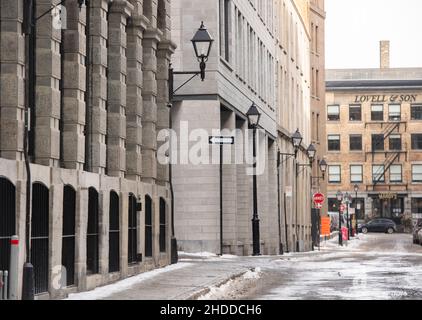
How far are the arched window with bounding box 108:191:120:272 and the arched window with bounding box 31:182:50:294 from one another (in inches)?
174

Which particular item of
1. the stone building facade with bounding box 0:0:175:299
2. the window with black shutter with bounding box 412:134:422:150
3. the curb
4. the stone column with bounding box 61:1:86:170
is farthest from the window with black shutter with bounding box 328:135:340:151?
the stone column with bounding box 61:1:86:170

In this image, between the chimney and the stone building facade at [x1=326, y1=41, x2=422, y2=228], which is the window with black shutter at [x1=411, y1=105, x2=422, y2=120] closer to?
the stone building facade at [x1=326, y1=41, x2=422, y2=228]

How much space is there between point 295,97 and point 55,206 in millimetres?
48881

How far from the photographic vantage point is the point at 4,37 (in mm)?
16047

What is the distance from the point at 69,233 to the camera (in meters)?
18.3

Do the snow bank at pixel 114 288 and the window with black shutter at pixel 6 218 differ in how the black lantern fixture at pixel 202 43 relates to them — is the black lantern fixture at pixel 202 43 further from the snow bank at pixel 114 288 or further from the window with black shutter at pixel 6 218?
the window with black shutter at pixel 6 218

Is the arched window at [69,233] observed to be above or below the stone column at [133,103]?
below

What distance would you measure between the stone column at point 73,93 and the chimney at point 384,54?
105m

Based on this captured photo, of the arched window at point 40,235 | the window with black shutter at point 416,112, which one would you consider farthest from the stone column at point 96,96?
the window with black shutter at point 416,112

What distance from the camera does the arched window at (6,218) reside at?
15109 mm

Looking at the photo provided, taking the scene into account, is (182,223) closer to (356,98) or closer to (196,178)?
(196,178)

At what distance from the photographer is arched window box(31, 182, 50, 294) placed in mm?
16484

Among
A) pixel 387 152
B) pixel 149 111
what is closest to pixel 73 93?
pixel 149 111
